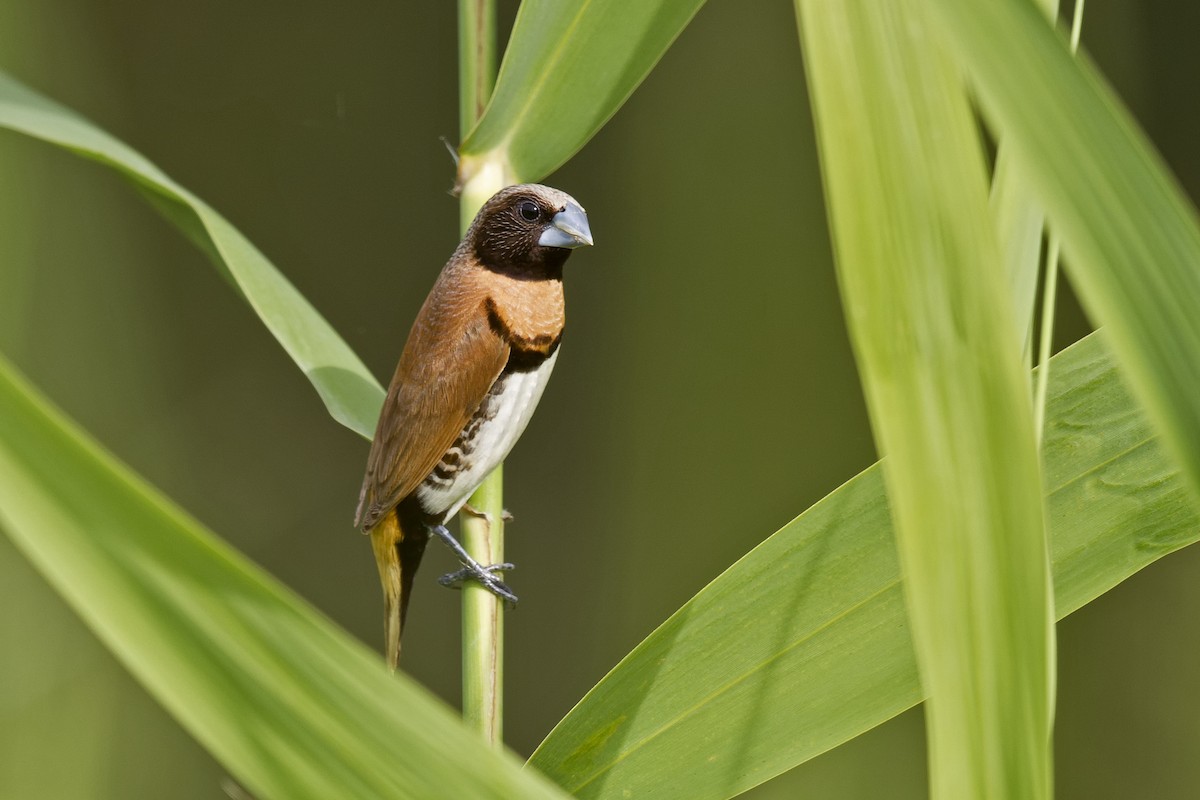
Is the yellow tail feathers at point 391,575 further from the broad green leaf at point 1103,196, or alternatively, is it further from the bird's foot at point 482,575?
the broad green leaf at point 1103,196

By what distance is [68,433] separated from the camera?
20 centimetres

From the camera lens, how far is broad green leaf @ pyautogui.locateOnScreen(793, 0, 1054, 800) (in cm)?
23

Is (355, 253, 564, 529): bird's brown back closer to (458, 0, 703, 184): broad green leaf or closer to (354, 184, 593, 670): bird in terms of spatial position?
(354, 184, 593, 670): bird

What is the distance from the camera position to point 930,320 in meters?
0.23

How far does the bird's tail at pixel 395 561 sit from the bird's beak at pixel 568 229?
222 millimetres

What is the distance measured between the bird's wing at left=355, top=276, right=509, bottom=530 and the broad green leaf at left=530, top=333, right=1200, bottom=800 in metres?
0.31

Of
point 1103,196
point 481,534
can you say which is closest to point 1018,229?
point 1103,196

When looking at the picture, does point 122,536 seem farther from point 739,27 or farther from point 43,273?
point 739,27

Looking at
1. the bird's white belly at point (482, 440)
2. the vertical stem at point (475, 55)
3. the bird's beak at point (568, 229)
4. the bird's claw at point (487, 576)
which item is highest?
the vertical stem at point (475, 55)

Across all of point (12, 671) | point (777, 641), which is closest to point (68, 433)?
point (777, 641)

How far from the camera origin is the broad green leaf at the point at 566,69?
0.54 m

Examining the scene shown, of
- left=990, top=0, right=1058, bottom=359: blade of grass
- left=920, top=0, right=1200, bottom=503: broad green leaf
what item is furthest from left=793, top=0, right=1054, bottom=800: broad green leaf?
left=990, top=0, right=1058, bottom=359: blade of grass

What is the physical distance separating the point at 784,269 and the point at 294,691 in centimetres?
133

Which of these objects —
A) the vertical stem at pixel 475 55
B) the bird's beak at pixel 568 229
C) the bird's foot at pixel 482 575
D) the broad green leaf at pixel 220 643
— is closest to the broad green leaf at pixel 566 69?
the vertical stem at pixel 475 55
